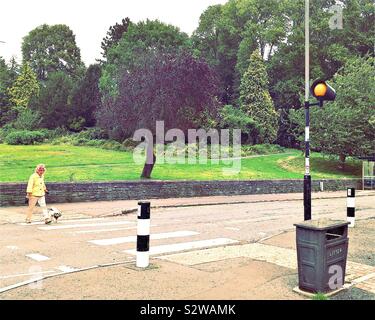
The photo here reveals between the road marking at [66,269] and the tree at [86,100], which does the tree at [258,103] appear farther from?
the road marking at [66,269]

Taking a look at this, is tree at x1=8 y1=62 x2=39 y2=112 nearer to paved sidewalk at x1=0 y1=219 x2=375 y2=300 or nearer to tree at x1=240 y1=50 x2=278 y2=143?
tree at x1=240 y1=50 x2=278 y2=143

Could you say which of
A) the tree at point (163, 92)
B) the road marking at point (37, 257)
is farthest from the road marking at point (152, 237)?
the tree at point (163, 92)

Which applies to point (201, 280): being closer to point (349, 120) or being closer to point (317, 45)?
point (349, 120)

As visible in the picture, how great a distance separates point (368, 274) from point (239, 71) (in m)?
54.7

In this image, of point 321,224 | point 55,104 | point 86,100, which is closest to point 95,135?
point 86,100

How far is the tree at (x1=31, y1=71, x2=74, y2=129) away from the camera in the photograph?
5072 cm

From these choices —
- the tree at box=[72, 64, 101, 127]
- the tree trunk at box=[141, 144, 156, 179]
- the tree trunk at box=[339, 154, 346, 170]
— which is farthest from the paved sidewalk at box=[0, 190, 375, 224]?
the tree at box=[72, 64, 101, 127]

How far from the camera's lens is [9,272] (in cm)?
727

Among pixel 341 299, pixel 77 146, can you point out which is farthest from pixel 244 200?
pixel 77 146

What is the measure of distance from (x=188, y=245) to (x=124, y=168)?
17.7 metres

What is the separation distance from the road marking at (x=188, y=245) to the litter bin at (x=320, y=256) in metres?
3.49

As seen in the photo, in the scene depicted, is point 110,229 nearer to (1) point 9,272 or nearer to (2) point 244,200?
(1) point 9,272

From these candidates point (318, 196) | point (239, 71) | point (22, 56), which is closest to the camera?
point (318, 196)

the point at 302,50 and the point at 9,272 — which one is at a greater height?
the point at 302,50
